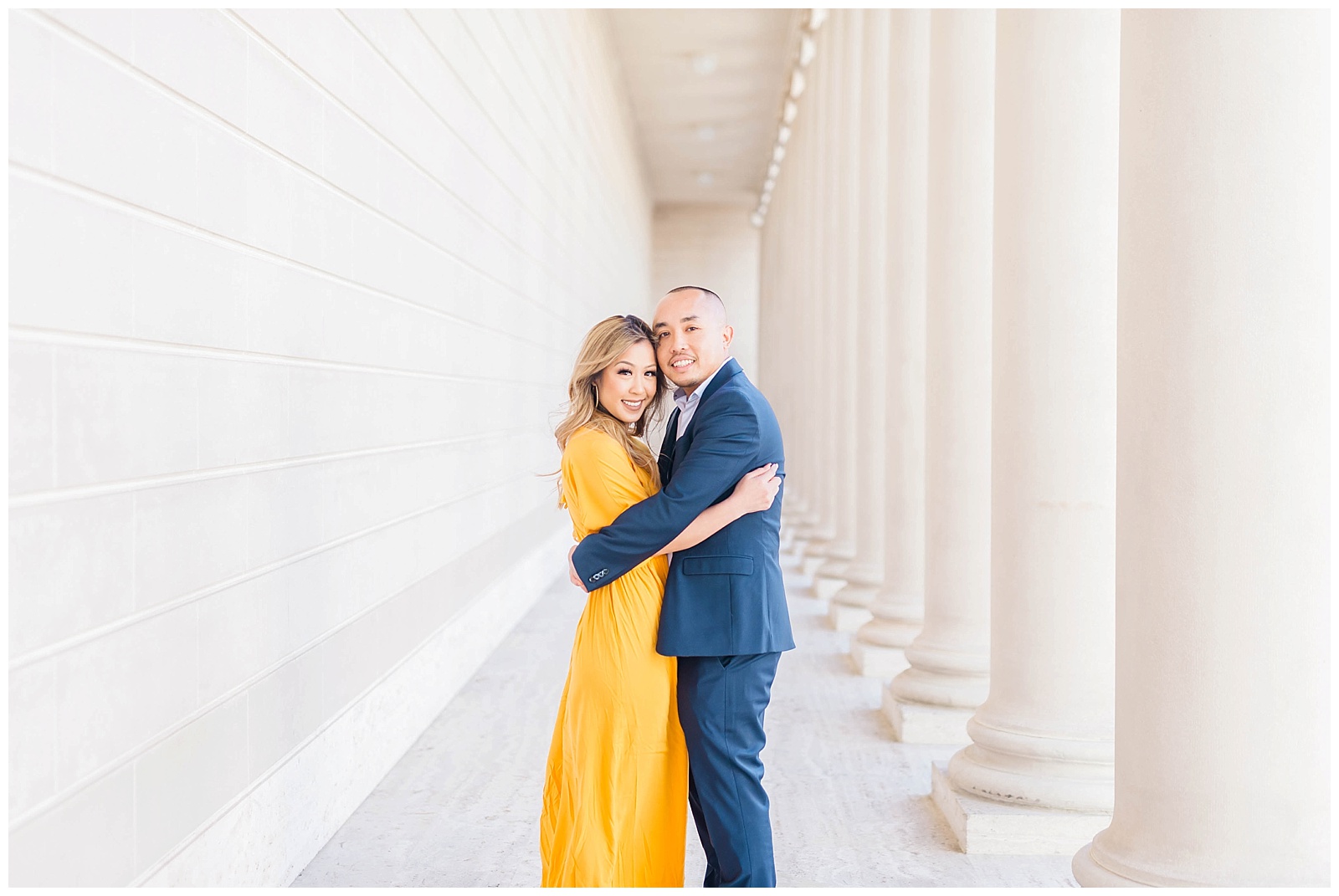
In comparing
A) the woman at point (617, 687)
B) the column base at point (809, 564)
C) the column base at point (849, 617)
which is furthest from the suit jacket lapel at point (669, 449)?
the column base at point (809, 564)

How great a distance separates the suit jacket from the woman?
0.10 metres

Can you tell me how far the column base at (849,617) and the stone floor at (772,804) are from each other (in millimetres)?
2762

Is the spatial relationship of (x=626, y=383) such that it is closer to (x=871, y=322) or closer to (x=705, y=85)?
(x=871, y=322)

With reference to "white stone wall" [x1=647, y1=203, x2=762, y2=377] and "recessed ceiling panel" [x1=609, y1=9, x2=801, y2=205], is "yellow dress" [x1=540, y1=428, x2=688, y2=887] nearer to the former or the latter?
"recessed ceiling panel" [x1=609, y1=9, x2=801, y2=205]

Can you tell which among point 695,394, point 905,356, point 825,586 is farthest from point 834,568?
point 695,394

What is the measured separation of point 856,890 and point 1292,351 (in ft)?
9.86

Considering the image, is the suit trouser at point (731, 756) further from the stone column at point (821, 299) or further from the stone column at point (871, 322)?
the stone column at point (821, 299)

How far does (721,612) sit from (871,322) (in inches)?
375

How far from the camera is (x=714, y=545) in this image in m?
4.70

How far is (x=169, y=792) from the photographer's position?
4.28 metres

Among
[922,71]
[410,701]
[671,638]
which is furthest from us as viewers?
[922,71]

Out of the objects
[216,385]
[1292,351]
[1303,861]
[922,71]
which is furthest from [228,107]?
[922,71]

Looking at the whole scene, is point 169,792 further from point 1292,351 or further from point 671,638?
point 1292,351

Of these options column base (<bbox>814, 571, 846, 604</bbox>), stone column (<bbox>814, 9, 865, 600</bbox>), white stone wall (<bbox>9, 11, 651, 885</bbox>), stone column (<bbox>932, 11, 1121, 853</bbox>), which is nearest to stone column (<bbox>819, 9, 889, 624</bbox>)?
stone column (<bbox>814, 9, 865, 600</bbox>)
